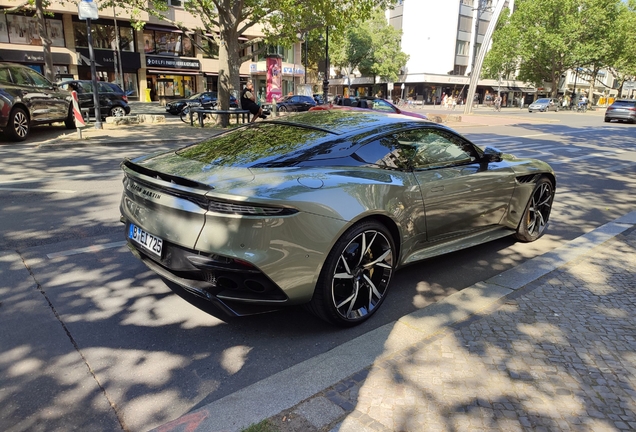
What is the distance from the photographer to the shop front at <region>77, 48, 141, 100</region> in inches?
1537

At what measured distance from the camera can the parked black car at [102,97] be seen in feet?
61.5

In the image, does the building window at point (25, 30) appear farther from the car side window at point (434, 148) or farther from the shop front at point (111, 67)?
the car side window at point (434, 148)

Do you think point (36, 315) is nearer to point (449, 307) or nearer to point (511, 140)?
point (449, 307)

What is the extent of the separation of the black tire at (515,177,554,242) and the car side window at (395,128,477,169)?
3.96 ft

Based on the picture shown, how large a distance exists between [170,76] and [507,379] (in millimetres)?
47150

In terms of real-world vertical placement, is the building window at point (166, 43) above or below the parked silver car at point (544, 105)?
above

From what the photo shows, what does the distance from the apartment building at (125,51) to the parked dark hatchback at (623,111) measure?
79.4ft

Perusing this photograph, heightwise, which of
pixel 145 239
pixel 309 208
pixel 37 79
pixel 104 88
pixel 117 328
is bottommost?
pixel 117 328

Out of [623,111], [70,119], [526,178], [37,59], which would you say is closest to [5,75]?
[70,119]

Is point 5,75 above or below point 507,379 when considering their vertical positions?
above

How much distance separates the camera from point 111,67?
40.2 meters

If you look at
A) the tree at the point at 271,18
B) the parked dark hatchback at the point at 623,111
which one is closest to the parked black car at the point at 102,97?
the tree at the point at 271,18

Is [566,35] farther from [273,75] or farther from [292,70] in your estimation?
[273,75]

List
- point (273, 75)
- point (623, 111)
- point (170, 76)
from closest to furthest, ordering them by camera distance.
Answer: point (273, 75), point (623, 111), point (170, 76)
